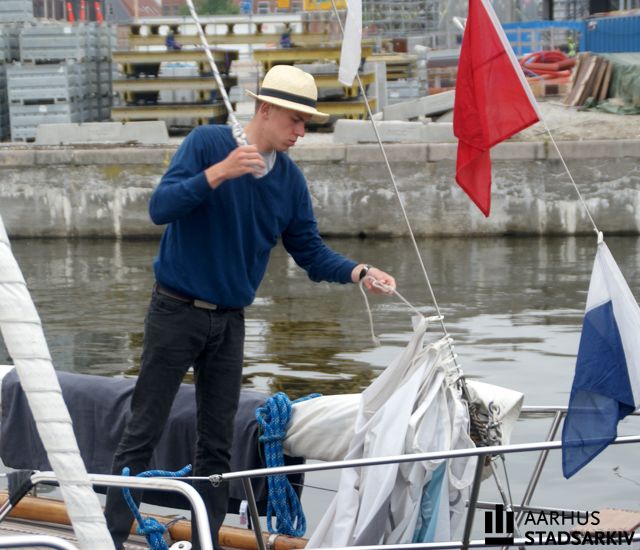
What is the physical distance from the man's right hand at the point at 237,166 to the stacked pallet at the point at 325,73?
13.6 m

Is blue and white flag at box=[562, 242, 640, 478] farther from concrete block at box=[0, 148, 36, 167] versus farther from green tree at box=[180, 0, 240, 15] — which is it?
green tree at box=[180, 0, 240, 15]

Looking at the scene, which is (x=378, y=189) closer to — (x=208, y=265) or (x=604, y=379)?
(x=208, y=265)

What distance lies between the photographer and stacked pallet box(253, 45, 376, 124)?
57.6ft

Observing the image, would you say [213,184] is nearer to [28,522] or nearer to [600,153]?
[28,522]

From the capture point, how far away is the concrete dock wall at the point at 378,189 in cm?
1437

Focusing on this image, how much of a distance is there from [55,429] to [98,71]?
17.0 metres

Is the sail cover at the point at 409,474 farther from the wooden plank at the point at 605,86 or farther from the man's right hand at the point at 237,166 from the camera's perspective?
the wooden plank at the point at 605,86

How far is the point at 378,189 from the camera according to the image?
1473cm

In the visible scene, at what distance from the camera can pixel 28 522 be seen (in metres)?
5.02

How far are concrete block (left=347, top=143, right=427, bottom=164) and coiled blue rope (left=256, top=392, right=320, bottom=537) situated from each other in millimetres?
10103

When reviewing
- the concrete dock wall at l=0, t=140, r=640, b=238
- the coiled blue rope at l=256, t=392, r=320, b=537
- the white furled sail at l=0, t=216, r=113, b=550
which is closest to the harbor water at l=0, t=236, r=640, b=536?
the concrete dock wall at l=0, t=140, r=640, b=238

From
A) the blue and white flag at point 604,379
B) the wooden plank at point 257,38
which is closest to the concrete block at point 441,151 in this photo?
the wooden plank at point 257,38

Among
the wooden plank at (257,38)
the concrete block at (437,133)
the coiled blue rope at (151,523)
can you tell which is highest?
the wooden plank at (257,38)

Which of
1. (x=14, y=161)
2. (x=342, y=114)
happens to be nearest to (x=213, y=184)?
(x=14, y=161)
